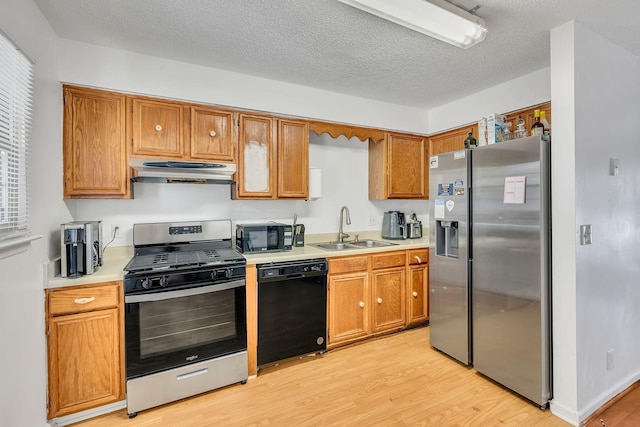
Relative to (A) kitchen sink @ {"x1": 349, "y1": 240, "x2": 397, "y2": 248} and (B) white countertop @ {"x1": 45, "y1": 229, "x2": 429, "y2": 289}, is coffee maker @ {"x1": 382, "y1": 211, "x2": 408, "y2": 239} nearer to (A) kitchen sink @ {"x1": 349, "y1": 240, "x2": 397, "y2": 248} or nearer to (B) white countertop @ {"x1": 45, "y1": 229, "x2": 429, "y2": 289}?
(B) white countertop @ {"x1": 45, "y1": 229, "x2": 429, "y2": 289}

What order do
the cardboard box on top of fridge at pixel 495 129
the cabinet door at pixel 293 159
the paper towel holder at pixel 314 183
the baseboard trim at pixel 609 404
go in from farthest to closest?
the paper towel holder at pixel 314 183 → the cabinet door at pixel 293 159 → the cardboard box on top of fridge at pixel 495 129 → the baseboard trim at pixel 609 404

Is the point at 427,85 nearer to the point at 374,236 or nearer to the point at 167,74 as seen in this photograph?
the point at 374,236

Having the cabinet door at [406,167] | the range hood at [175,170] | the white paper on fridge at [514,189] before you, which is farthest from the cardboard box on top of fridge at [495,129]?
the range hood at [175,170]

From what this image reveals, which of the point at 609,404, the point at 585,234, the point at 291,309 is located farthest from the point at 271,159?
the point at 609,404

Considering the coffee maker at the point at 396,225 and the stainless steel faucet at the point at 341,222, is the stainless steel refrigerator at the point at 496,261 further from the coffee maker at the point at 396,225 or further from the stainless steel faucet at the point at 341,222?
the stainless steel faucet at the point at 341,222

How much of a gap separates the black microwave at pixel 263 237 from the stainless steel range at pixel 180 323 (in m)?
0.22

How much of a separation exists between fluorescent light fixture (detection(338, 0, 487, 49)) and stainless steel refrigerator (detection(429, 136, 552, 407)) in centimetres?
79

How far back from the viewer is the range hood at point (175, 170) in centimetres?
224

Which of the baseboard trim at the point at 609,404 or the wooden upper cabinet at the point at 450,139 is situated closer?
the baseboard trim at the point at 609,404

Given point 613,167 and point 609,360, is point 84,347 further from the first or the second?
point 613,167

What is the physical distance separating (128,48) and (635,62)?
12.9ft

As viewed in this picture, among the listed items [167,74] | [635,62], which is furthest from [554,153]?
[167,74]

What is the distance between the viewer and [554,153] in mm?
1996

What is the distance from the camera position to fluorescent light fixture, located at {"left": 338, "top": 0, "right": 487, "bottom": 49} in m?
1.67
